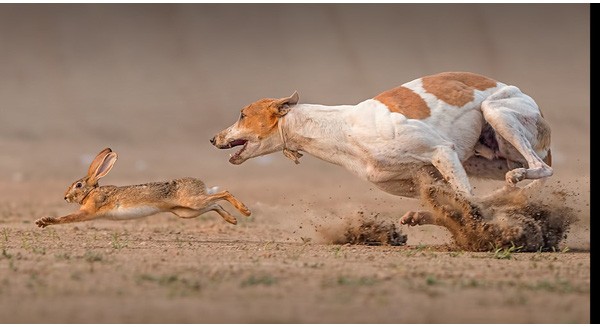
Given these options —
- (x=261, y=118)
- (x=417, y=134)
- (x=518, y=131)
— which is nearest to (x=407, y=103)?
(x=417, y=134)

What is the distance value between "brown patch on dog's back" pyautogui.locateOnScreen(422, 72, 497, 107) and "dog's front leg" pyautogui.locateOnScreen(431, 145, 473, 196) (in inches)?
20.9

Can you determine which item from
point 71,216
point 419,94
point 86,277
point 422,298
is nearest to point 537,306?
point 422,298

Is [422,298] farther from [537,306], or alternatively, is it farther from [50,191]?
[50,191]

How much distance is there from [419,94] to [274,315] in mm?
4094

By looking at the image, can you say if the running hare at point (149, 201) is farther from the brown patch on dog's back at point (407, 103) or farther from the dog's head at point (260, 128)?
the brown patch on dog's back at point (407, 103)

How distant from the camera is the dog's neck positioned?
956 cm

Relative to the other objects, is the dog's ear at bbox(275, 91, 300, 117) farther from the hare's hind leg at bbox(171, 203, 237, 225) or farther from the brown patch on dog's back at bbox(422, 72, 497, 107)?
the hare's hind leg at bbox(171, 203, 237, 225)

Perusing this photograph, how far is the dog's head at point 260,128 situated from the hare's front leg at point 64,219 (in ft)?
5.63

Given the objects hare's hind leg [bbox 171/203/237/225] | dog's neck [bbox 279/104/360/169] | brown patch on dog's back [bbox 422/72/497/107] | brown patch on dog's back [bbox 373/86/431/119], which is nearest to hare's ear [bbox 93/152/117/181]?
hare's hind leg [bbox 171/203/237/225]

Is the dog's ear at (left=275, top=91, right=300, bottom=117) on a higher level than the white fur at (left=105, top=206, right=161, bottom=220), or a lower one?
higher

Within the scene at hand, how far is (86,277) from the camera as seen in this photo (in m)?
7.11

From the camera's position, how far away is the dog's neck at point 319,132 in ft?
31.4

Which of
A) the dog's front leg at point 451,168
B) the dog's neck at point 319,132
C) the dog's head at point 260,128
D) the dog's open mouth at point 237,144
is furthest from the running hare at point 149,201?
the dog's front leg at point 451,168

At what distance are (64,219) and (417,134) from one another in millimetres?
3549
